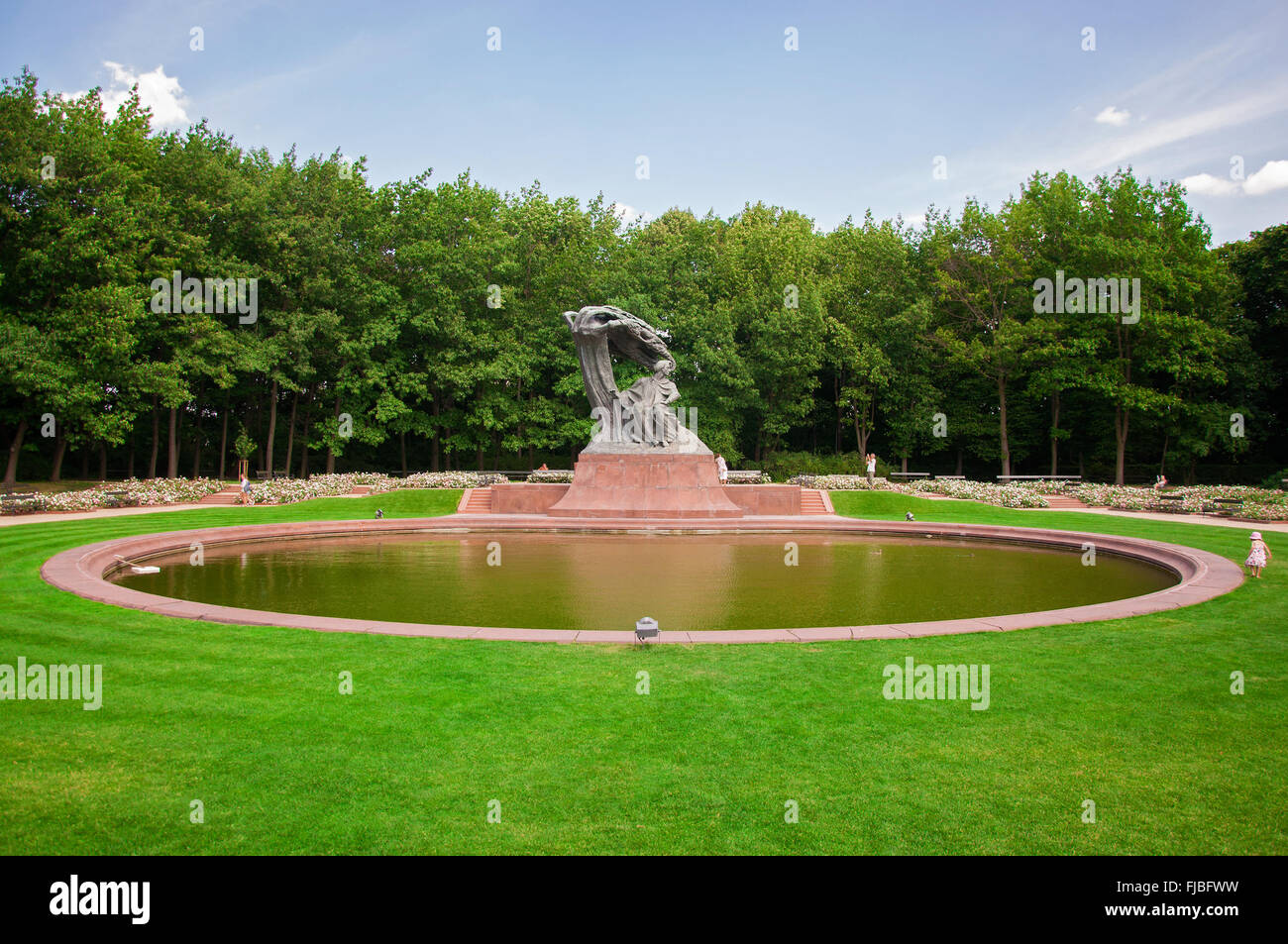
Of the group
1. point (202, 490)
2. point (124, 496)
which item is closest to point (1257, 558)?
point (124, 496)

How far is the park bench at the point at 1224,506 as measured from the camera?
26453 millimetres

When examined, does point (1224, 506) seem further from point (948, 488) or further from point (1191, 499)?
point (948, 488)

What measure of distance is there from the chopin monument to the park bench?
16.1m

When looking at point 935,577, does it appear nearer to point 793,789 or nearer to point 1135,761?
point 1135,761

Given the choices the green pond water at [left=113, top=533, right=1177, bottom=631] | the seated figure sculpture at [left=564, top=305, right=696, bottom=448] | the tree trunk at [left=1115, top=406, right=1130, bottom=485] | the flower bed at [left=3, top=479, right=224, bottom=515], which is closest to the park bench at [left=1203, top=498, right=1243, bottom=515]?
the green pond water at [left=113, top=533, right=1177, bottom=631]

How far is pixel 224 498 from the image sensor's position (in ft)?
106

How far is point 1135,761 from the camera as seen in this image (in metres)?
5.92

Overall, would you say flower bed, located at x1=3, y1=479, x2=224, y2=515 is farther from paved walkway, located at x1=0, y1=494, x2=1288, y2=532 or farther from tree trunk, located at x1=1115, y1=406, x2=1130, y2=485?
tree trunk, located at x1=1115, y1=406, x2=1130, y2=485

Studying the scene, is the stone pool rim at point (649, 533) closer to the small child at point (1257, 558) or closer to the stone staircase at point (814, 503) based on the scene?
the small child at point (1257, 558)

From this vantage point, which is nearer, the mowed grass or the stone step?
the mowed grass

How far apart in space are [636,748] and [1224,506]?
2910 cm

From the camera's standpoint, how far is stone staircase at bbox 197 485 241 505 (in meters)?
31.1

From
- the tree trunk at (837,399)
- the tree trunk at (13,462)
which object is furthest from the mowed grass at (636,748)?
the tree trunk at (837,399)

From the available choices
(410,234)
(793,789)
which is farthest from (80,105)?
(793,789)
